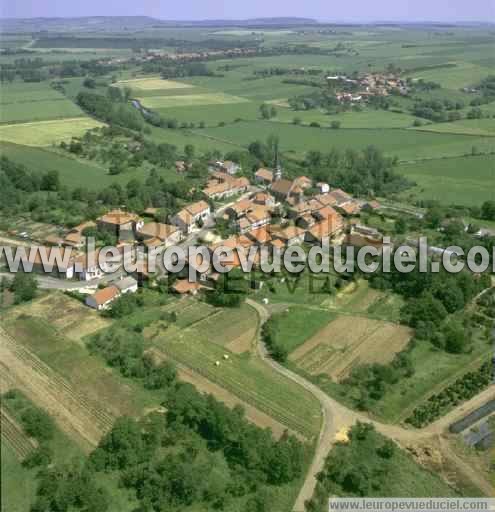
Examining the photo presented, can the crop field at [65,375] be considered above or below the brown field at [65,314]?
below

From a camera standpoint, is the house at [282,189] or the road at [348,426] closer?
the road at [348,426]

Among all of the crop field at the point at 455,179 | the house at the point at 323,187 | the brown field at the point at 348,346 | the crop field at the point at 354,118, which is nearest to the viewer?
the brown field at the point at 348,346

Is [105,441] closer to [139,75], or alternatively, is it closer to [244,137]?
[244,137]

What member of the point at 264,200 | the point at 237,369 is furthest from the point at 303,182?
the point at 237,369

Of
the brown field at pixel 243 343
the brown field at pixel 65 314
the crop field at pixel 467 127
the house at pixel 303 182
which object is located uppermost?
the crop field at pixel 467 127

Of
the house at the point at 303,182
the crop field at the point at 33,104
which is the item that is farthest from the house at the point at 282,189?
the crop field at the point at 33,104

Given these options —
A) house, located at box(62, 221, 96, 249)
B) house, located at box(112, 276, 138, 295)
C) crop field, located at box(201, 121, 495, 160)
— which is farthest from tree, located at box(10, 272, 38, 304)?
crop field, located at box(201, 121, 495, 160)

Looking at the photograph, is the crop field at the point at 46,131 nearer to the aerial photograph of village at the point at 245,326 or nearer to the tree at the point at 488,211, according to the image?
the aerial photograph of village at the point at 245,326
